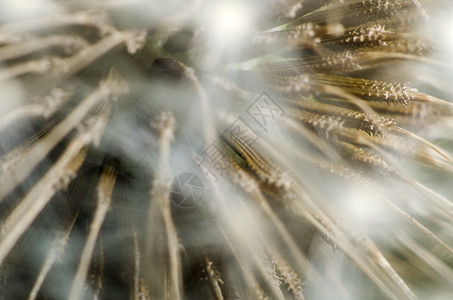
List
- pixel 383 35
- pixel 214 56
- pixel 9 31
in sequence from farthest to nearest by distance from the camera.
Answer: pixel 383 35
pixel 214 56
pixel 9 31

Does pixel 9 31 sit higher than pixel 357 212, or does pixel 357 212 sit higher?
pixel 9 31

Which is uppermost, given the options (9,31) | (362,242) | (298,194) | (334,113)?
(9,31)

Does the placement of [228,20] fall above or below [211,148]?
above

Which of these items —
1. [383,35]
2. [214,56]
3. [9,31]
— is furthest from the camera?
[383,35]

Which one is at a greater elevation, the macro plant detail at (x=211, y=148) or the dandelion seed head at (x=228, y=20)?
the dandelion seed head at (x=228, y=20)

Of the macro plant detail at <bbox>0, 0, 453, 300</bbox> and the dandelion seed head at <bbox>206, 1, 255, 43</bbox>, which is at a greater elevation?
the dandelion seed head at <bbox>206, 1, 255, 43</bbox>

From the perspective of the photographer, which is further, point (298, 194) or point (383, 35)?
point (383, 35)

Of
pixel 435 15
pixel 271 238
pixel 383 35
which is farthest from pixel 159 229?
pixel 435 15

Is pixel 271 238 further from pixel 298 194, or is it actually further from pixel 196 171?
pixel 196 171
